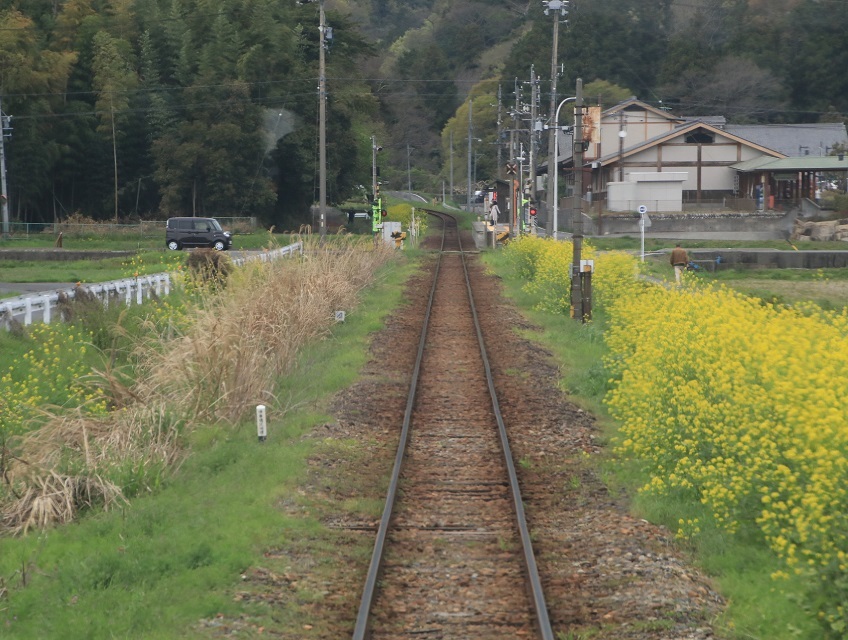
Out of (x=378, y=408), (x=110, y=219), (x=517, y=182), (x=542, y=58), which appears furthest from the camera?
(x=542, y=58)

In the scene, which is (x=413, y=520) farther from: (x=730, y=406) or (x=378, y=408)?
(x=378, y=408)

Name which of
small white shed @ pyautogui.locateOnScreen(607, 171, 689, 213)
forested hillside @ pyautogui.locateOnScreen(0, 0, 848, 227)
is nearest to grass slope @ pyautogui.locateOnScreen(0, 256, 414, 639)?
forested hillside @ pyautogui.locateOnScreen(0, 0, 848, 227)

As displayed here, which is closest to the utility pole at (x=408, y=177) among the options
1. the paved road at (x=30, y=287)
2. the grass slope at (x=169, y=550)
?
the paved road at (x=30, y=287)

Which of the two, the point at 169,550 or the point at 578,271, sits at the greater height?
the point at 578,271

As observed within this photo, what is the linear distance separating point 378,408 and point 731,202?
47459mm

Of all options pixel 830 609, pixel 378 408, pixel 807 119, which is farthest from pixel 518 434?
pixel 807 119

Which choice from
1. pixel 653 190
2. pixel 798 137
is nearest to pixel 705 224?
pixel 653 190

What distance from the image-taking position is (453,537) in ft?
27.0

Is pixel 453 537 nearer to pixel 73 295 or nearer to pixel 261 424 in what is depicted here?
pixel 261 424

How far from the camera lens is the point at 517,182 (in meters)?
51.4

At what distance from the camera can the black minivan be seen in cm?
4584

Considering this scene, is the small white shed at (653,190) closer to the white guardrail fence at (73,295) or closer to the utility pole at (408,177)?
the white guardrail fence at (73,295)

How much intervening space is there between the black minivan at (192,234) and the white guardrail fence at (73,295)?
22.7 m

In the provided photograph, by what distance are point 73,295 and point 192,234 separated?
2727cm
